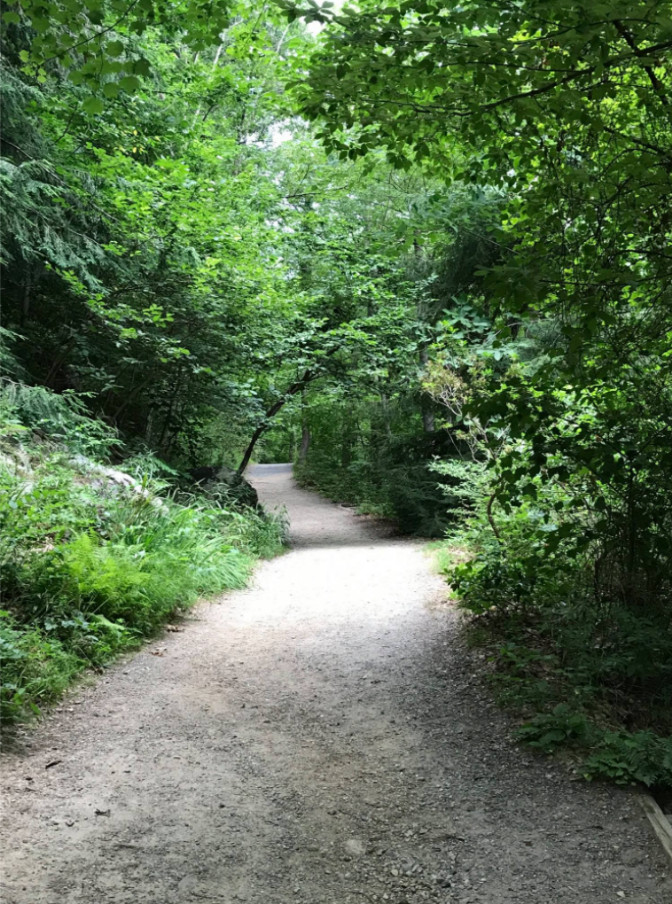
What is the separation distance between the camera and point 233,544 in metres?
9.16

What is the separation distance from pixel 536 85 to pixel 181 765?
4.52 meters

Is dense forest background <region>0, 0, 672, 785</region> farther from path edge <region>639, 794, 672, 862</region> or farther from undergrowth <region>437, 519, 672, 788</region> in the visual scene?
path edge <region>639, 794, 672, 862</region>

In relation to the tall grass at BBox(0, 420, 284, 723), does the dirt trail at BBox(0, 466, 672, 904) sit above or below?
below

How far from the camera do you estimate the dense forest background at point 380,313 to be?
3473mm

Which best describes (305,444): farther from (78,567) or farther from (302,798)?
(302,798)

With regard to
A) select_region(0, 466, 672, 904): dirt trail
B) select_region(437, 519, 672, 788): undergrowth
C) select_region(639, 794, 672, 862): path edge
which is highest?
select_region(437, 519, 672, 788): undergrowth

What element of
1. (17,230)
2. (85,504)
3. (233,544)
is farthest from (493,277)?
(233,544)

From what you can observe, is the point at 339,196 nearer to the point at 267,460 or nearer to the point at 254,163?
the point at 254,163

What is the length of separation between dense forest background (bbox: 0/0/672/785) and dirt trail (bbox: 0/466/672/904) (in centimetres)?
41

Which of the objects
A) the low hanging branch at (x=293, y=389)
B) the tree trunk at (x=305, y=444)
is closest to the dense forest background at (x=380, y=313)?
the low hanging branch at (x=293, y=389)

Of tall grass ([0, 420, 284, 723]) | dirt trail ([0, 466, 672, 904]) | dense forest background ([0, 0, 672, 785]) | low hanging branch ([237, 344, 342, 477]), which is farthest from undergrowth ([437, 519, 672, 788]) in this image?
low hanging branch ([237, 344, 342, 477])

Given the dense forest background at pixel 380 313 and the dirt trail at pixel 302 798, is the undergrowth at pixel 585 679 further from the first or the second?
the dirt trail at pixel 302 798

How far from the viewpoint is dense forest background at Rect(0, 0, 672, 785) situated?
11.4ft

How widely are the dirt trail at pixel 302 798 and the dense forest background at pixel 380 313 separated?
406 mm
